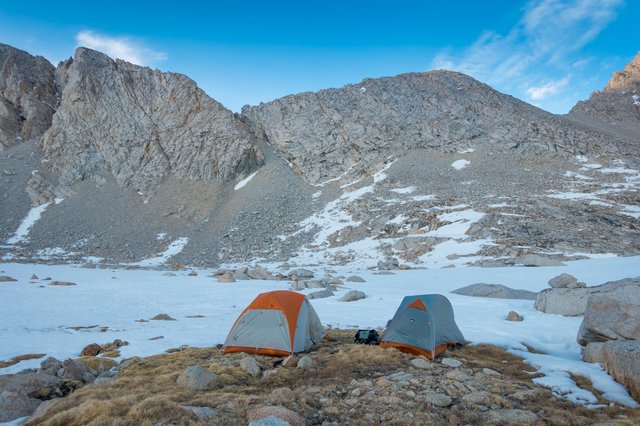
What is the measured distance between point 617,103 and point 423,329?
125m

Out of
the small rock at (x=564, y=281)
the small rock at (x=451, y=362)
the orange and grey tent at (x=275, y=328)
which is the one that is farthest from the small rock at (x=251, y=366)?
the small rock at (x=564, y=281)

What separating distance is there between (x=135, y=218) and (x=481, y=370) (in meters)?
58.8

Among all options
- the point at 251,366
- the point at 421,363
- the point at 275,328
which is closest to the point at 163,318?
the point at 275,328

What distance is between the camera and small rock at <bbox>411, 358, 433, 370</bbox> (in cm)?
944

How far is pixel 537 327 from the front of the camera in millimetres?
13273

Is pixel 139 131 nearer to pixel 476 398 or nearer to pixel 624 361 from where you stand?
pixel 476 398

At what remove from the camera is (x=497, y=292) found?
779 inches

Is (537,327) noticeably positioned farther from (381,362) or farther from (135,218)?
(135,218)

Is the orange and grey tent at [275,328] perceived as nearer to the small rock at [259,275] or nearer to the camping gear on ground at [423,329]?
the camping gear on ground at [423,329]

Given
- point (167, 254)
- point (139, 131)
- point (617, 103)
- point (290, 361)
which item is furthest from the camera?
point (617, 103)

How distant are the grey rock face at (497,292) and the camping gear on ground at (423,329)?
9.34 meters

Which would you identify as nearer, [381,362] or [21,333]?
[381,362]

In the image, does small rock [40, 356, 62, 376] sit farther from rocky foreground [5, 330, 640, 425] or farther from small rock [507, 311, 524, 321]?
small rock [507, 311, 524, 321]

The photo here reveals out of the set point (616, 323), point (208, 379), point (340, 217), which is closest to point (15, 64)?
point (340, 217)
